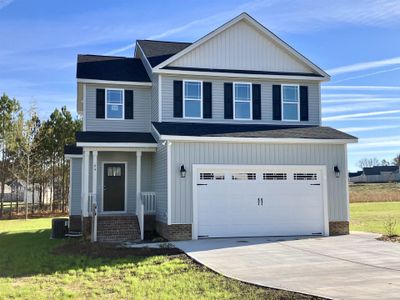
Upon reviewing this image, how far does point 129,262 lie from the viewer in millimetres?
10703

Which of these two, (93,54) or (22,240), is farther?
(93,54)

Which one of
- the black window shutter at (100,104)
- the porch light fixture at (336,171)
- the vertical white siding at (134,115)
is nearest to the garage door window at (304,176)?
the porch light fixture at (336,171)

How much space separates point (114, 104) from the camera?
18.0 meters

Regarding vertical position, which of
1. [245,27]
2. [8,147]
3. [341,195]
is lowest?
[341,195]

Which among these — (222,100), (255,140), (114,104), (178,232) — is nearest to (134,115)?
(114,104)

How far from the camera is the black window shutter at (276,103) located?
18047mm

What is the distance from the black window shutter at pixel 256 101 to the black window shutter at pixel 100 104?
6072 mm

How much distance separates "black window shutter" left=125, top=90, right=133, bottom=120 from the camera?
18.1m

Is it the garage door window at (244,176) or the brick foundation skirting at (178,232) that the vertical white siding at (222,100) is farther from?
the brick foundation skirting at (178,232)

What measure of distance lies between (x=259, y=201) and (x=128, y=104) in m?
6.76

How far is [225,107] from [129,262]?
340 inches

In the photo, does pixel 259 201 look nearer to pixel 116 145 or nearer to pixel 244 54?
pixel 116 145

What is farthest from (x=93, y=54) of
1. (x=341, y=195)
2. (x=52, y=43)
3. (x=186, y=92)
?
(x=341, y=195)

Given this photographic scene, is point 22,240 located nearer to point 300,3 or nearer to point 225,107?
point 225,107
